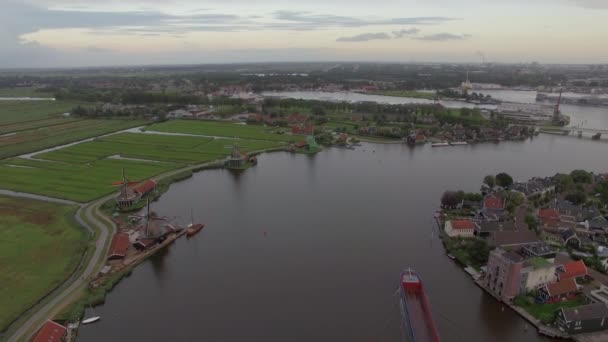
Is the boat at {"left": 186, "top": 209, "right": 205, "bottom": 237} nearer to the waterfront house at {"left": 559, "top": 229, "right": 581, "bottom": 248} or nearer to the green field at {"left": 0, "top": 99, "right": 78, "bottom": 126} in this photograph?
the waterfront house at {"left": 559, "top": 229, "right": 581, "bottom": 248}

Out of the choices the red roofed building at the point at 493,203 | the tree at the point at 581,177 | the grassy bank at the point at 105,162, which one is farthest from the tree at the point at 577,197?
the grassy bank at the point at 105,162

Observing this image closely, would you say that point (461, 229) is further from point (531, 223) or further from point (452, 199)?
point (531, 223)

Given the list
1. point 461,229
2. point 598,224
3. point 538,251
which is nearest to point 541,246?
point 538,251

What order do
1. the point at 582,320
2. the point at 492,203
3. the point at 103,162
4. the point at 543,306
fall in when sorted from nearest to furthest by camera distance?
the point at 582,320
the point at 543,306
the point at 492,203
the point at 103,162

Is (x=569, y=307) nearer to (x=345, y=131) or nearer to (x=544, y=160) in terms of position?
(x=544, y=160)

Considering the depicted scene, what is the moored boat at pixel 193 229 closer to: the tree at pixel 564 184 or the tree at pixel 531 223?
the tree at pixel 531 223

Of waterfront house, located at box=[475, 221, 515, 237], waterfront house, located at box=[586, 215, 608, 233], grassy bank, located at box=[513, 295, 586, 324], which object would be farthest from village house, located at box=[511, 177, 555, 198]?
grassy bank, located at box=[513, 295, 586, 324]
